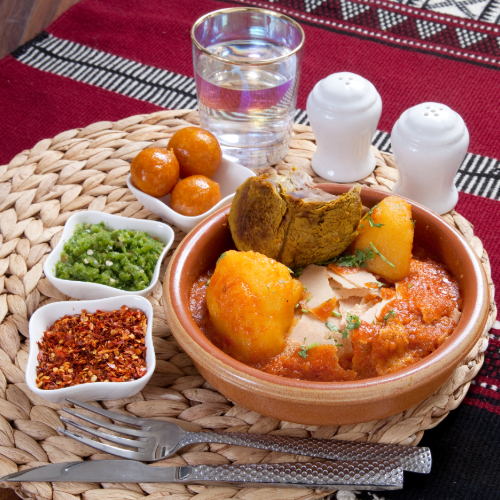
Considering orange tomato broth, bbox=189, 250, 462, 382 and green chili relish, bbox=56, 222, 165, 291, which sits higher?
orange tomato broth, bbox=189, 250, 462, 382

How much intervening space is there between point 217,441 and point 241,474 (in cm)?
11

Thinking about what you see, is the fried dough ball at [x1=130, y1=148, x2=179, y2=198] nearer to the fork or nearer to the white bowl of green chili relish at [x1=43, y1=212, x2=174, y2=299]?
the white bowl of green chili relish at [x1=43, y1=212, x2=174, y2=299]

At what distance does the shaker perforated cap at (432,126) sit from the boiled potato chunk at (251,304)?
75 centimetres

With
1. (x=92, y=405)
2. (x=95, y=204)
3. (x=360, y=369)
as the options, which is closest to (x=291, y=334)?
(x=360, y=369)

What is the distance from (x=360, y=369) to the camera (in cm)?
159

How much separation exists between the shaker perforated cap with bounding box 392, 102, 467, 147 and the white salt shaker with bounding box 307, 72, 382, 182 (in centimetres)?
17

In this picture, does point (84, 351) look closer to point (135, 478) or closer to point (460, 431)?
point (135, 478)

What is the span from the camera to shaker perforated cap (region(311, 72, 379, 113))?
84.5 inches

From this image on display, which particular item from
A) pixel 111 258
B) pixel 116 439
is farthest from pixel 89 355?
pixel 111 258

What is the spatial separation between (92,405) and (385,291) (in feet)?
2.79

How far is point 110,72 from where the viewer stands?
11.4 ft

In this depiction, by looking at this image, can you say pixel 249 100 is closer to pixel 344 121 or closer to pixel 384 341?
pixel 344 121

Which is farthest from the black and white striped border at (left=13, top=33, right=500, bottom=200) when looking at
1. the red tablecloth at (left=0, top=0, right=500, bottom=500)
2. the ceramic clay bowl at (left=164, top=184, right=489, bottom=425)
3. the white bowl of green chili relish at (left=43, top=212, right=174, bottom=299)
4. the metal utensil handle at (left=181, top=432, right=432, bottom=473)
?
the metal utensil handle at (left=181, top=432, right=432, bottom=473)

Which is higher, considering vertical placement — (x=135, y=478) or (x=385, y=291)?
(x=385, y=291)
